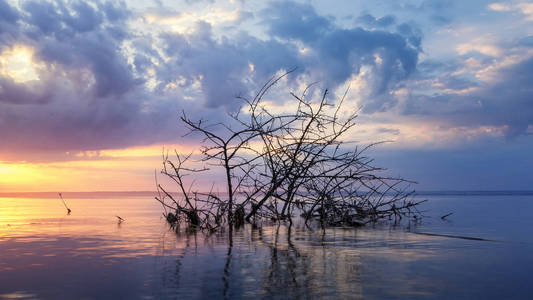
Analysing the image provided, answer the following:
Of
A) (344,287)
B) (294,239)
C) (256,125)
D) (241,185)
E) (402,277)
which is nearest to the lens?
(344,287)

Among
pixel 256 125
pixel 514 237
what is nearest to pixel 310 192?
pixel 256 125

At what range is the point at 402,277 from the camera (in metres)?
3.56

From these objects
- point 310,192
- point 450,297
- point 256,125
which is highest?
point 256,125

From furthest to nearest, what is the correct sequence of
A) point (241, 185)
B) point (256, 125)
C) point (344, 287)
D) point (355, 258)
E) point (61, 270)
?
point (241, 185) < point (256, 125) < point (355, 258) < point (61, 270) < point (344, 287)

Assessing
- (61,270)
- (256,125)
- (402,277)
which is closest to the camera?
(402,277)

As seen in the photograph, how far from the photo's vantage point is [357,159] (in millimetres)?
8695

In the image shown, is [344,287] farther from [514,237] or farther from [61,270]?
[514,237]

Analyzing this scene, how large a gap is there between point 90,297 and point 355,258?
257 centimetres

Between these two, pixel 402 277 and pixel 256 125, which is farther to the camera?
pixel 256 125

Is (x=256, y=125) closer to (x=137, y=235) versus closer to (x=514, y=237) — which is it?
(x=137, y=235)

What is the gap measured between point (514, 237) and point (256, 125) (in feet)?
15.2

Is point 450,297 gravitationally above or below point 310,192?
below

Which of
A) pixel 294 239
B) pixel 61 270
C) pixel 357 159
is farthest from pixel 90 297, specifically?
pixel 357 159

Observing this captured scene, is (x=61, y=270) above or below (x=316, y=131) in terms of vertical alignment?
below
